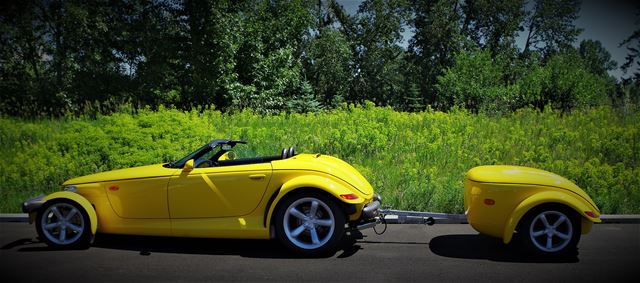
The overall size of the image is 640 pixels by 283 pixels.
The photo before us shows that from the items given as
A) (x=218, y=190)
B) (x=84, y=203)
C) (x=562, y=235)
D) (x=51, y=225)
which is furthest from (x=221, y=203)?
(x=562, y=235)

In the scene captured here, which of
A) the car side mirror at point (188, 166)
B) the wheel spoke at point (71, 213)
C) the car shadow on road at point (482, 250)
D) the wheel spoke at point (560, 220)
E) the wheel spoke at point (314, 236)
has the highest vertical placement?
the car side mirror at point (188, 166)

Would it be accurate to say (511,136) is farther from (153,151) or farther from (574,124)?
(153,151)

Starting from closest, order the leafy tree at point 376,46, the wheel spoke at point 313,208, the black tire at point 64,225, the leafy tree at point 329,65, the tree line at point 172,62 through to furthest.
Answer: the wheel spoke at point 313,208
the black tire at point 64,225
the tree line at point 172,62
the leafy tree at point 329,65
the leafy tree at point 376,46

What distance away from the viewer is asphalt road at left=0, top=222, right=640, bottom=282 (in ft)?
14.6

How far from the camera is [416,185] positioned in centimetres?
821

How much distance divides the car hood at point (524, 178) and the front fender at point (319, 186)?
1.34m

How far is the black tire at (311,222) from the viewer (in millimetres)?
4988

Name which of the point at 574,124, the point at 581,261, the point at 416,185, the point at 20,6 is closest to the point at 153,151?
the point at 416,185

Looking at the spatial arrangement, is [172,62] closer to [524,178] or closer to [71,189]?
[71,189]

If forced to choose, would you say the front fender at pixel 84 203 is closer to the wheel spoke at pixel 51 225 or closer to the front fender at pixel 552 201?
the wheel spoke at pixel 51 225

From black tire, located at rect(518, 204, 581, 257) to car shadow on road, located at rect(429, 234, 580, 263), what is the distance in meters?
0.08

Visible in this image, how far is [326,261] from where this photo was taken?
495cm

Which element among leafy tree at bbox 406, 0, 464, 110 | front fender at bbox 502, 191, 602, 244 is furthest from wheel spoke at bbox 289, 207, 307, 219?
leafy tree at bbox 406, 0, 464, 110

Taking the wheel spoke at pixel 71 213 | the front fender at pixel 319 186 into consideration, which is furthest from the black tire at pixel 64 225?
the front fender at pixel 319 186
